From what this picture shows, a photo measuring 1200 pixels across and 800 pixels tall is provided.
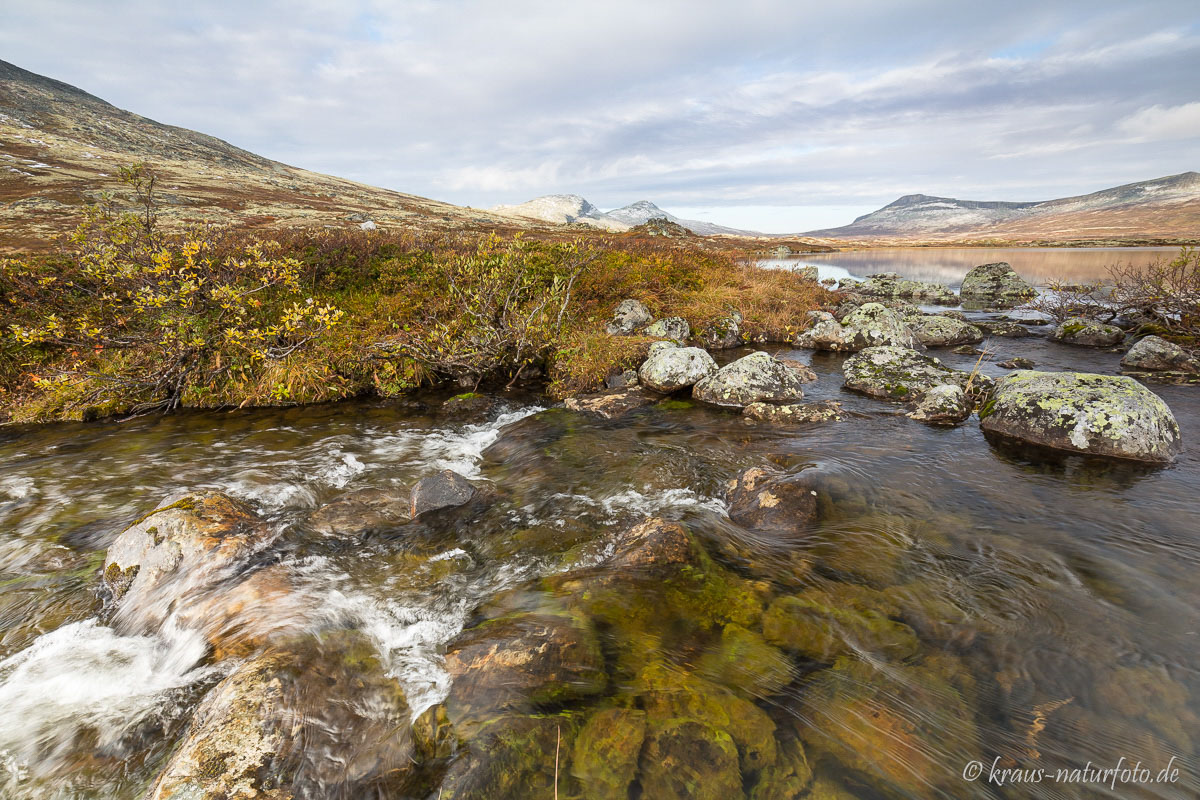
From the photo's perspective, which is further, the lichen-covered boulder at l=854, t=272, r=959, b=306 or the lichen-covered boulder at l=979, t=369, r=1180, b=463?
the lichen-covered boulder at l=854, t=272, r=959, b=306

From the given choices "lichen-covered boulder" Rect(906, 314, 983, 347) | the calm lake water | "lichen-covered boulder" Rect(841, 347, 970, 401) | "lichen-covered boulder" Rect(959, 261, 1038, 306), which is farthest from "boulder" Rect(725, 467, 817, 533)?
the calm lake water

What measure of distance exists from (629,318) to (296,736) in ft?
52.4

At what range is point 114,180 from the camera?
4788cm

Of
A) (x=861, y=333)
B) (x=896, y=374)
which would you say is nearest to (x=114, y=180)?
(x=861, y=333)

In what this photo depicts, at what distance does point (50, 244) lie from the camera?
20.3m

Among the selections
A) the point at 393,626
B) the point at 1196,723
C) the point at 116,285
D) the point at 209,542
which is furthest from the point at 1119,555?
the point at 116,285

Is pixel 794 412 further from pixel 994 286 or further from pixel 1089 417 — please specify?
pixel 994 286

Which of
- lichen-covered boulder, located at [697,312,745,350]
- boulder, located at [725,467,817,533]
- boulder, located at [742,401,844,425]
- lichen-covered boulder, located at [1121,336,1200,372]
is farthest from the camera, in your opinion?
lichen-covered boulder, located at [697,312,745,350]

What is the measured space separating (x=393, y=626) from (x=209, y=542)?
2.86 metres

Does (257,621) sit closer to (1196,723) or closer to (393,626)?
(393,626)

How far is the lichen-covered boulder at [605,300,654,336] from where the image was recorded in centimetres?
1750

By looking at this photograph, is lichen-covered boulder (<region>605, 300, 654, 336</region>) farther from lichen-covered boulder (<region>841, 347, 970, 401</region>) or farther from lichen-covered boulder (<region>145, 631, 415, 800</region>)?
lichen-covered boulder (<region>145, 631, 415, 800</region>)

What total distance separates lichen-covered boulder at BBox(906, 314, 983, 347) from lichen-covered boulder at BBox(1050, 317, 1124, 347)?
8.66 ft

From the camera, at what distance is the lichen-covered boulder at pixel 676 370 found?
13.6m
